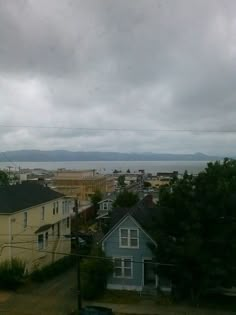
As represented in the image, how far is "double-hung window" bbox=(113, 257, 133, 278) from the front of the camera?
26.8 m

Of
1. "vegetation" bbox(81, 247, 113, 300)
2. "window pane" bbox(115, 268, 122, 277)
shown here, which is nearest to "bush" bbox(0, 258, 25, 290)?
"vegetation" bbox(81, 247, 113, 300)

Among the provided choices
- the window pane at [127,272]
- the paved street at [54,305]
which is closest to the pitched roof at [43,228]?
the paved street at [54,305]

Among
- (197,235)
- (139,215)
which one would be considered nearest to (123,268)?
(139,215)

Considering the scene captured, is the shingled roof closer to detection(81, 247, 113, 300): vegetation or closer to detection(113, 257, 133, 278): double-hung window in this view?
detection(113, 257, 133, 278): double-hung window

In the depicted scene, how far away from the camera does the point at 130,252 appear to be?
2698cm

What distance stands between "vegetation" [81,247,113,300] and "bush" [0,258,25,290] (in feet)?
13.8

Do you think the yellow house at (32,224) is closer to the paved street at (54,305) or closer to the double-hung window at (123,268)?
the paved street at (54,305)

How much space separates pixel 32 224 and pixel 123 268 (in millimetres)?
7963

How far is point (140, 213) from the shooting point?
28281 mm

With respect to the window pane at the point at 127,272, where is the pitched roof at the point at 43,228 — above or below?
above

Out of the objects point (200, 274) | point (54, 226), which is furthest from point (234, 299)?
point (54, 226)

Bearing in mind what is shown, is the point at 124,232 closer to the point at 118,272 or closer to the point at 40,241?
the point at 118,272

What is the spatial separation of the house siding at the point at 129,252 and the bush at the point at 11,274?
5679 mm

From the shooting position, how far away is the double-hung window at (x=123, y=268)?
26812mm
